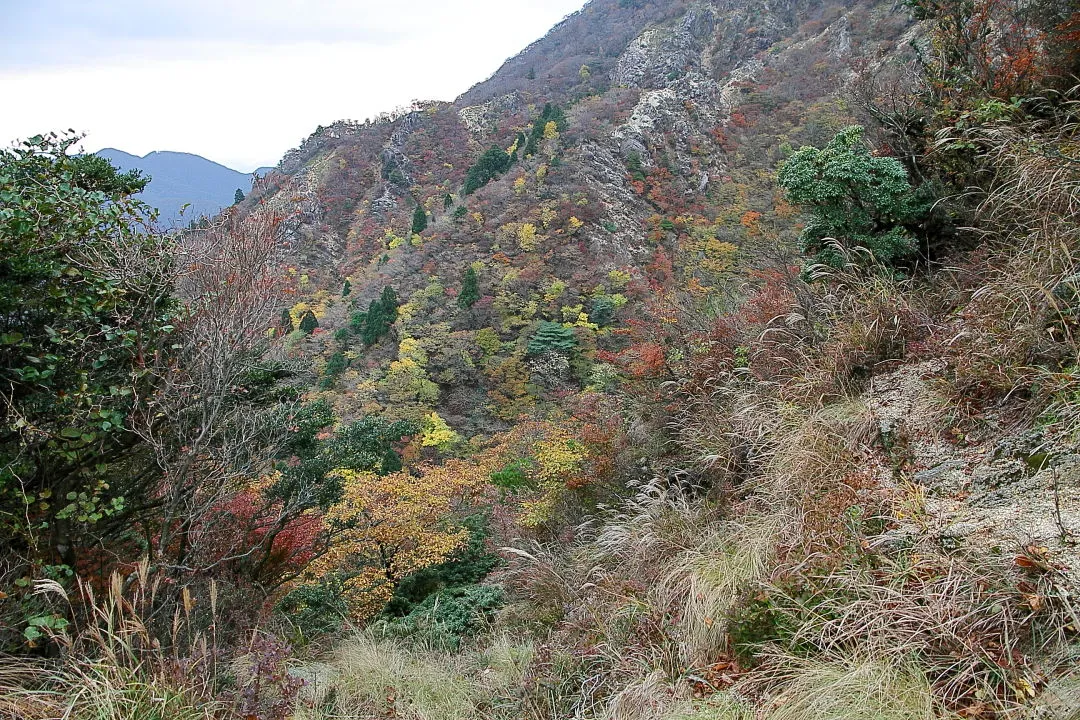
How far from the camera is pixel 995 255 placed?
4410 mm

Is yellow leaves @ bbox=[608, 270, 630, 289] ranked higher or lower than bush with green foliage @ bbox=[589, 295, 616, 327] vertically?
higher

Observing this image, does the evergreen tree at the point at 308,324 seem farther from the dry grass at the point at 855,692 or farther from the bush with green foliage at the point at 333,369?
the dry grass at the point at 855,692

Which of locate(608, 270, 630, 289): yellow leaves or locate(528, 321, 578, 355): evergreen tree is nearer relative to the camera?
locate(528, 321, 578, 355): evergreen tree

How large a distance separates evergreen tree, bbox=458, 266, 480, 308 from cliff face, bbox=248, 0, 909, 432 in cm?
30

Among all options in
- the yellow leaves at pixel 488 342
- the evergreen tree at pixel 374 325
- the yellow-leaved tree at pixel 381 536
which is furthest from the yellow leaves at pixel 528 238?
the yellow-leaved tree at pixel 381 536

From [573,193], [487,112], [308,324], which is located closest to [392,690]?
[573,193]

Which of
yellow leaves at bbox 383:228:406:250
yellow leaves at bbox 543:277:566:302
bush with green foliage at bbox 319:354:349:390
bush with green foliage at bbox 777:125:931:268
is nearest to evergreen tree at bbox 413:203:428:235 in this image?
yellow leaves at bbox 383:228:406:250

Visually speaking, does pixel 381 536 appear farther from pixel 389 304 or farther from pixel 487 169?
pixel 487 169

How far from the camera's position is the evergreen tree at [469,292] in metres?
24.5

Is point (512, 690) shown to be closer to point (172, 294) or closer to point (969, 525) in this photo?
point (969, 525)

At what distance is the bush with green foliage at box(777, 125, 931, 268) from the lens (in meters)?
5.58

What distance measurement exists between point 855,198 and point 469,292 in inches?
775

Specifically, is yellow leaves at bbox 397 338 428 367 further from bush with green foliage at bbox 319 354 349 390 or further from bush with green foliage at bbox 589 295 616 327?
bush with green foliage at bbox 589 295 616 327

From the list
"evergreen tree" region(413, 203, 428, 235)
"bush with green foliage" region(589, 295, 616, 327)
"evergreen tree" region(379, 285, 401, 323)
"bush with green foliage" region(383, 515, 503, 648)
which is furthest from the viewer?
"evergreen tree" region(413, 203, 428, 235)
